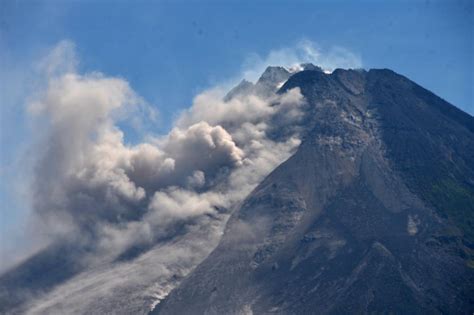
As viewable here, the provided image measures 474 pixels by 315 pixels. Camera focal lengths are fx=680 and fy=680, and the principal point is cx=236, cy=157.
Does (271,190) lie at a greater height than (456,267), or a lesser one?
greater

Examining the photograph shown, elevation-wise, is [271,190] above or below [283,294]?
above

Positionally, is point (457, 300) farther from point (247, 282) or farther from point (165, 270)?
point (165, 270)

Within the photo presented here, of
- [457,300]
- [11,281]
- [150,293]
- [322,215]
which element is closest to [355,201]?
[322,215]

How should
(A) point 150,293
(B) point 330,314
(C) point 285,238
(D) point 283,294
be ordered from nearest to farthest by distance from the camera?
(B) point 330,314 → (D) point 283,294 → (A) point 150,293 → (C) point 285,238

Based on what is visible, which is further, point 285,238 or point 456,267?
point 285,238

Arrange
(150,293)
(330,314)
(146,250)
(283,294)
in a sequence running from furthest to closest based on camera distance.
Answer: (146,250), (150,293), (283,294), (330,314)

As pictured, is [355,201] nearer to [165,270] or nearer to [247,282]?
[247,282]

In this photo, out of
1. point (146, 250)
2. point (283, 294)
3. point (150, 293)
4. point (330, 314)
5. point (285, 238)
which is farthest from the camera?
point (146, 250)

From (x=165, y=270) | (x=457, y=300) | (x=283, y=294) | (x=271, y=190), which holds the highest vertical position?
(x=271, y=190)

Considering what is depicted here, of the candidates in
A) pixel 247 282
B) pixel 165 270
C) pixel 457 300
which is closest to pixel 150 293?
pixel 165 270
